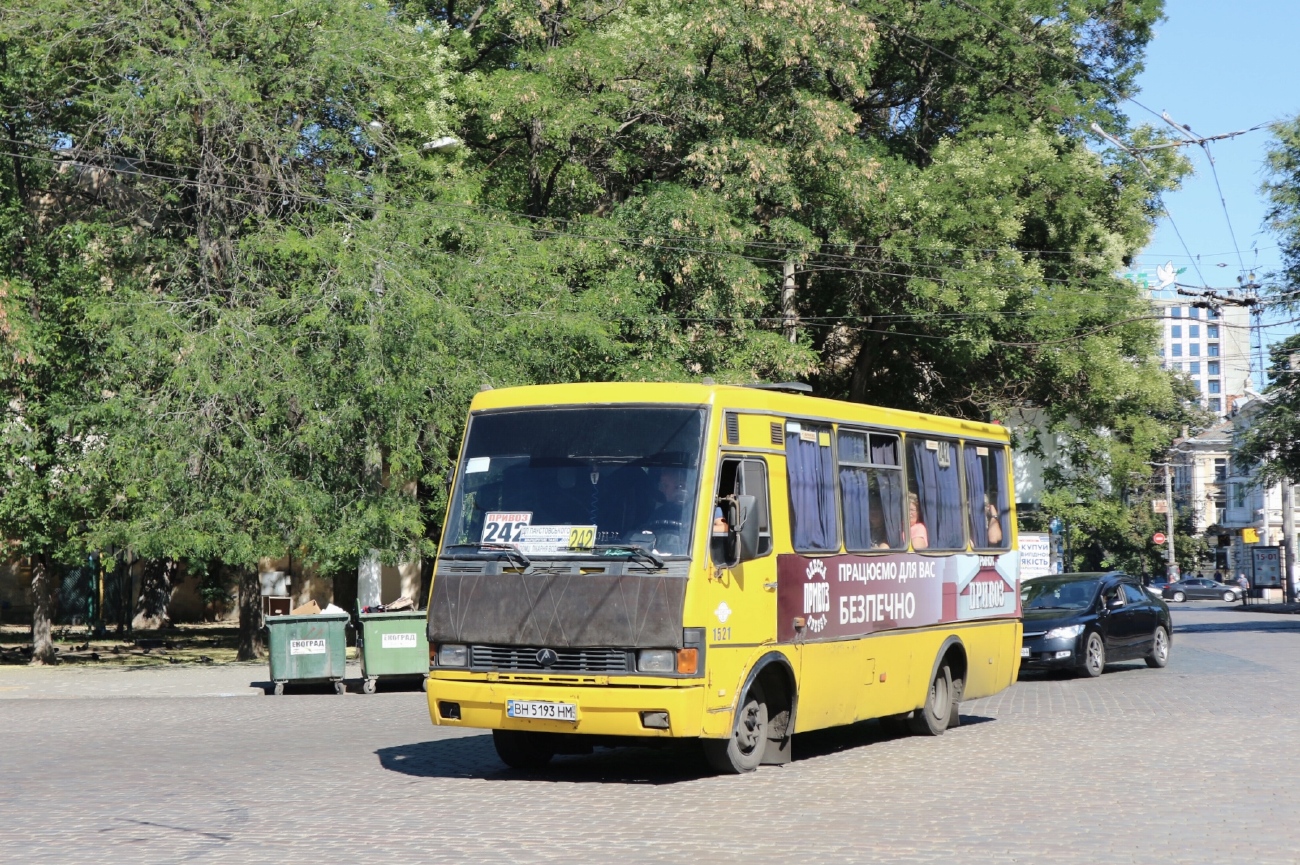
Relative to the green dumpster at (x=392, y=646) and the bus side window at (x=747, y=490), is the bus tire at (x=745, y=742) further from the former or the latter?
the green dumpster at (x=392, y=646)

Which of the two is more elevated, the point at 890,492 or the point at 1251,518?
the point at 1251,518

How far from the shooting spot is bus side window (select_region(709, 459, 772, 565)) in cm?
1158

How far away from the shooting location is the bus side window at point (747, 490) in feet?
38.0

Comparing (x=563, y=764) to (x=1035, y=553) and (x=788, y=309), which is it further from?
(x=1035, y=553)

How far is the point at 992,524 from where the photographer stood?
1680 centimetres

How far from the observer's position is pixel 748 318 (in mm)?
31828

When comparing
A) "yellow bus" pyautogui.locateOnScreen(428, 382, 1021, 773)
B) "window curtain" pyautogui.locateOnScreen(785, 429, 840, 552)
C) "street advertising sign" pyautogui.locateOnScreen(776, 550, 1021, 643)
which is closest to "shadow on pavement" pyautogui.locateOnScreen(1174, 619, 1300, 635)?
"street advertising sign" pyautogui.locateOnScreen(776, 550, 1021, 643)

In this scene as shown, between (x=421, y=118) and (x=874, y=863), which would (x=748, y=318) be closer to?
(x=421, y=118)

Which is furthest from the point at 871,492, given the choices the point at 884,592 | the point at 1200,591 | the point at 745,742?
the point at 1200,591

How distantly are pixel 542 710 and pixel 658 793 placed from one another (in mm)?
1000

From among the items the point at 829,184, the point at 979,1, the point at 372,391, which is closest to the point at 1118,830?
the point at 372,391

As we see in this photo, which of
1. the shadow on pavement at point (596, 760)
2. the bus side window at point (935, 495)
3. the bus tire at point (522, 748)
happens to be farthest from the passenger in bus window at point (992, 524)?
the bus tire at point (522, 748)

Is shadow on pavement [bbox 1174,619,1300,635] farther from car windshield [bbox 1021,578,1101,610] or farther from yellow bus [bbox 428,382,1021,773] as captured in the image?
yellow bus [bbox 428,382,1021,773]

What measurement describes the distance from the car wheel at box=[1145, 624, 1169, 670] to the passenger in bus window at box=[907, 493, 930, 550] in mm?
11229
